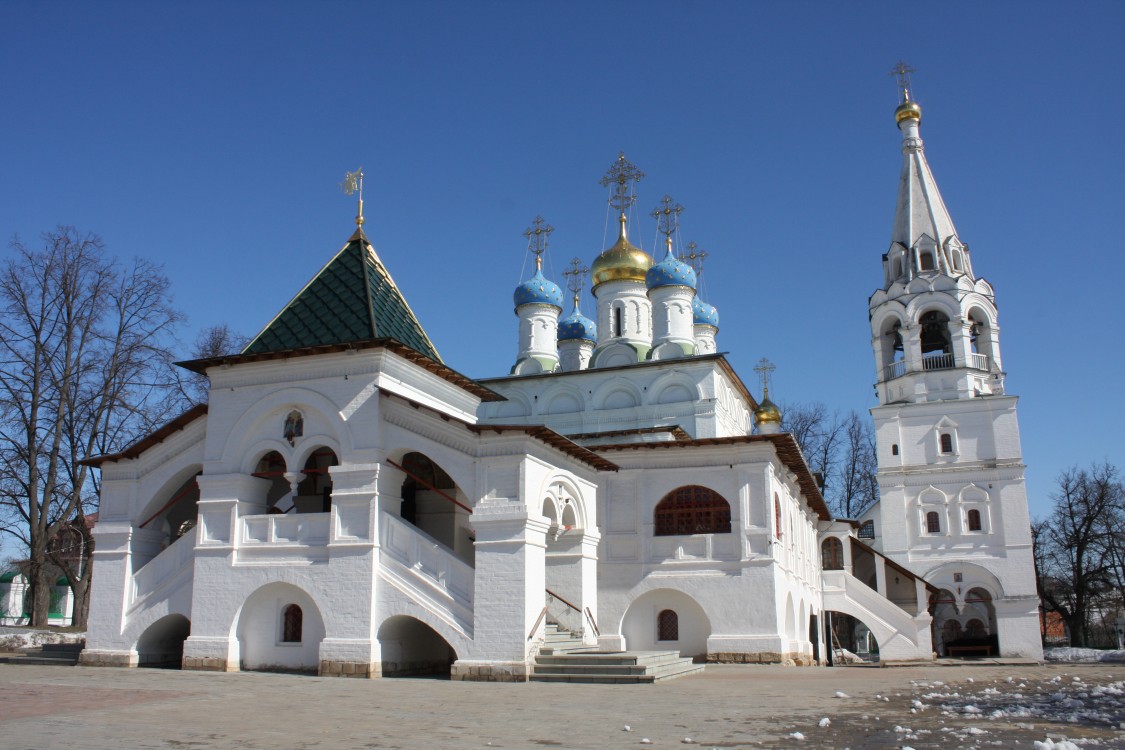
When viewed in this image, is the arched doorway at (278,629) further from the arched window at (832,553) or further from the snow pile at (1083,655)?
the snow pile at (1083,655)

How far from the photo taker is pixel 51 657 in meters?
16.5

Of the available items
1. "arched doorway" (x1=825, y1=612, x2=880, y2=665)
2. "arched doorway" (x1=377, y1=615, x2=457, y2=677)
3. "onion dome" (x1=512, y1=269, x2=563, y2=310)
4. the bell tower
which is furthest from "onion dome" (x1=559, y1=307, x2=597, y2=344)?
"arched doorway" (x1=377, y1=615, x2=457, y2=677)

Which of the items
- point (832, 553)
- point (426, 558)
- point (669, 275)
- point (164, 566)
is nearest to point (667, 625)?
point (426, 558)

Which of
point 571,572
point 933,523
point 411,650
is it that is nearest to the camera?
point 411,650

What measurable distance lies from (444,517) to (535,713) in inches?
317

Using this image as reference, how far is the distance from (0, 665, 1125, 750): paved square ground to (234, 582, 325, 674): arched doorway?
4.98ft

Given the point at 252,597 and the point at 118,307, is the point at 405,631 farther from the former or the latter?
the point at 118,307

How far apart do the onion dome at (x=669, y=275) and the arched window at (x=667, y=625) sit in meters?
10.7

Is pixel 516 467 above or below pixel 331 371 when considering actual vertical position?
below

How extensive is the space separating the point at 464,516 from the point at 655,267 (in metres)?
12.7

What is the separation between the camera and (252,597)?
50.3 feet

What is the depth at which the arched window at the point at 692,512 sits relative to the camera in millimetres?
19156

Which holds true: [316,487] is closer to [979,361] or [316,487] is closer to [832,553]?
[832,553]

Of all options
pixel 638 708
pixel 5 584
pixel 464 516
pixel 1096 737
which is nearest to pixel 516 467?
pixel 464 516
